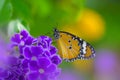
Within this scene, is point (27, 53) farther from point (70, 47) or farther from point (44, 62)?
point (70, 47)

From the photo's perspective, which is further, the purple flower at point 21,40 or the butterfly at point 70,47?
the butterfly at point 70,47

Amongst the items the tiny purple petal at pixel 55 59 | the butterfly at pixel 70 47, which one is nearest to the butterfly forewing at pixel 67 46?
the butterfly at pixel 70 47

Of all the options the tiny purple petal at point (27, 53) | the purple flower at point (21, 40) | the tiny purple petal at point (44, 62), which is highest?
the purple flower at point (21, 40)

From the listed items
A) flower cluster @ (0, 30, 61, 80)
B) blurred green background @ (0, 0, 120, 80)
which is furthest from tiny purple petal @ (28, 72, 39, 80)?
blurred green background @ (0, 0, 120, 80)

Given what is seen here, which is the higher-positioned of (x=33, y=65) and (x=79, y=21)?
(x=79, y=21)

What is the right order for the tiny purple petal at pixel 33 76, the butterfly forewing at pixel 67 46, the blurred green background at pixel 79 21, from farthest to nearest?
the blurred green background at pixel 79 21
the butterfly forewing at pixel 67 46
the tiny purple petal at pixel 33 76

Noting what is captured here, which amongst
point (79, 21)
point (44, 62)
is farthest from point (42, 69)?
point (79, 21)

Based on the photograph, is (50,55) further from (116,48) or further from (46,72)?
(116,48)

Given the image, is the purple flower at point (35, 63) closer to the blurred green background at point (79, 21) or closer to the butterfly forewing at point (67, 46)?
the butterfly forewing at point (67, 46)
